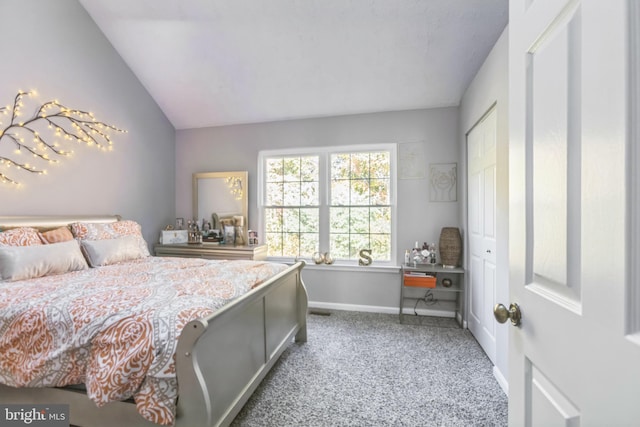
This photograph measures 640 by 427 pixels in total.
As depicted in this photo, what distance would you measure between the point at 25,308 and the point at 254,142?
288cm

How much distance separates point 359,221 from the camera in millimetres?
3582

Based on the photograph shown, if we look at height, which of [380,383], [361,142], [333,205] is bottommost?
[380,383]

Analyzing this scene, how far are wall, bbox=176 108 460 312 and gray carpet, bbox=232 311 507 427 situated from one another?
0.65 m

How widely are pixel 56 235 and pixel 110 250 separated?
16.5 inches

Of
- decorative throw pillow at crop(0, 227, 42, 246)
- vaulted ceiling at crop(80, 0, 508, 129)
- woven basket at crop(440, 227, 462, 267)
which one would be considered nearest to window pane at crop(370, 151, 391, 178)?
vaulted ceiling at crop(80, 0, 508, 129)

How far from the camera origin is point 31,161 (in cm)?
248

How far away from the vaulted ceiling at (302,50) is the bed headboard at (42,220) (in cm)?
177

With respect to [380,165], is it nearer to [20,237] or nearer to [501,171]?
[501,171]

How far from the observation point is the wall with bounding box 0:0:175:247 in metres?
2.38

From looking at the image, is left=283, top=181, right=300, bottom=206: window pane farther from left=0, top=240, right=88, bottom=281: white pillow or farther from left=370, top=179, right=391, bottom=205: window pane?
left=0, top=240, right=88, bottom=281: white pillow

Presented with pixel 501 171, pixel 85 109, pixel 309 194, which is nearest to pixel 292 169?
pixel 309 194

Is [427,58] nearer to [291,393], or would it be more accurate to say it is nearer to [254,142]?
[254,142]

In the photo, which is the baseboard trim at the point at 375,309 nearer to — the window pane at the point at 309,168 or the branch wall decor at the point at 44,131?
the window pane at the point at 309,168

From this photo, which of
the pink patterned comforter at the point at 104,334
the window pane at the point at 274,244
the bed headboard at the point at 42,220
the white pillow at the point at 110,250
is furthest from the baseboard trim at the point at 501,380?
the bed headboard at the point at 42,220
